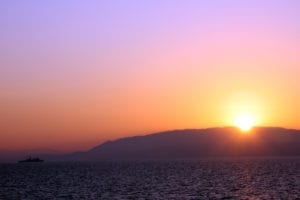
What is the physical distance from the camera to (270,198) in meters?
73.2

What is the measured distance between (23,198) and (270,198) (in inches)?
1376

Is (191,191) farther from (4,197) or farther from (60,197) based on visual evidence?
(4,197)

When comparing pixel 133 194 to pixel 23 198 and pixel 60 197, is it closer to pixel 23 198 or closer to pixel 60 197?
pixel 60 197

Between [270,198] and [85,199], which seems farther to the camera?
[85,199]

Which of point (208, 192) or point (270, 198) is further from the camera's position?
point (208, 192)

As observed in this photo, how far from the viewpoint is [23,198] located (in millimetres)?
82312

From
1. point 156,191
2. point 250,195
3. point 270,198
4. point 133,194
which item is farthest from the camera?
point 156,191

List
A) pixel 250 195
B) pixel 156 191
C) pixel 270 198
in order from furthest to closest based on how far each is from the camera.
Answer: pixel 156 191
pixel 250 195
pixel 270 198

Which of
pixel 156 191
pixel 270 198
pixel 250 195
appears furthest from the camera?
pixel 156 191

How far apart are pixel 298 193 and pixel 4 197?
42232 mm

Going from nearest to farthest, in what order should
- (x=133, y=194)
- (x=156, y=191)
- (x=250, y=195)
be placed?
(x=250, y=195)
(x=133, y=194)
(x=156, y=191)

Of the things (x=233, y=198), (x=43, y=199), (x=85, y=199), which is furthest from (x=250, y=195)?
(x=43, y=199)

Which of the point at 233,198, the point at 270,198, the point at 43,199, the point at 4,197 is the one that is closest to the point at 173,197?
the point at 233,198

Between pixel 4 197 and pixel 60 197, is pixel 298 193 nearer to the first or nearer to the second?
pixel 60 197
